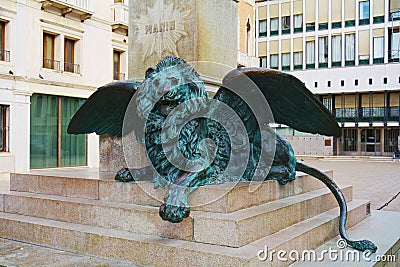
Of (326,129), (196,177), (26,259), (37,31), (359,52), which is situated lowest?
(26,259)

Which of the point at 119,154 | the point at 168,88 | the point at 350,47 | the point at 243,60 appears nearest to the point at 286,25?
the point at 350,47

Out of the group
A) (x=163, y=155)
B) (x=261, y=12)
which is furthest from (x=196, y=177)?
(x=261, y=12)

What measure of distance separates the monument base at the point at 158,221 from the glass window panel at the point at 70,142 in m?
13.1

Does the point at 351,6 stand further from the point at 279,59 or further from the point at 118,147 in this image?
the point at 118,147

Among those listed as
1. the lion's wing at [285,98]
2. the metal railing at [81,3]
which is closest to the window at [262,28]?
the metal railing at [81,3]

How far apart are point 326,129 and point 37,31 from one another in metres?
14.2

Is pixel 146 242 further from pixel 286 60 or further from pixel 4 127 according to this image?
pixel 286 60

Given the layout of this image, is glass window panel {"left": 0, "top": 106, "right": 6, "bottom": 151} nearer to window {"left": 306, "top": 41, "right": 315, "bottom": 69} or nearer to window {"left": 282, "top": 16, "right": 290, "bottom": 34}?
window {"left": 306, "top": 41, "right": 315, "bottom": 69}

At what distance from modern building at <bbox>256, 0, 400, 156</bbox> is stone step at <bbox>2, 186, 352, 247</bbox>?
31.7 m

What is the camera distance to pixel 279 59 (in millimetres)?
39094

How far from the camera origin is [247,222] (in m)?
3.55

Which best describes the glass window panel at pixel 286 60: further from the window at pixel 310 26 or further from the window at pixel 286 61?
the window at pixel 310 26

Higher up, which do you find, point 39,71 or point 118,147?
point 39,71

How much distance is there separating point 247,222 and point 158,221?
0.73m
